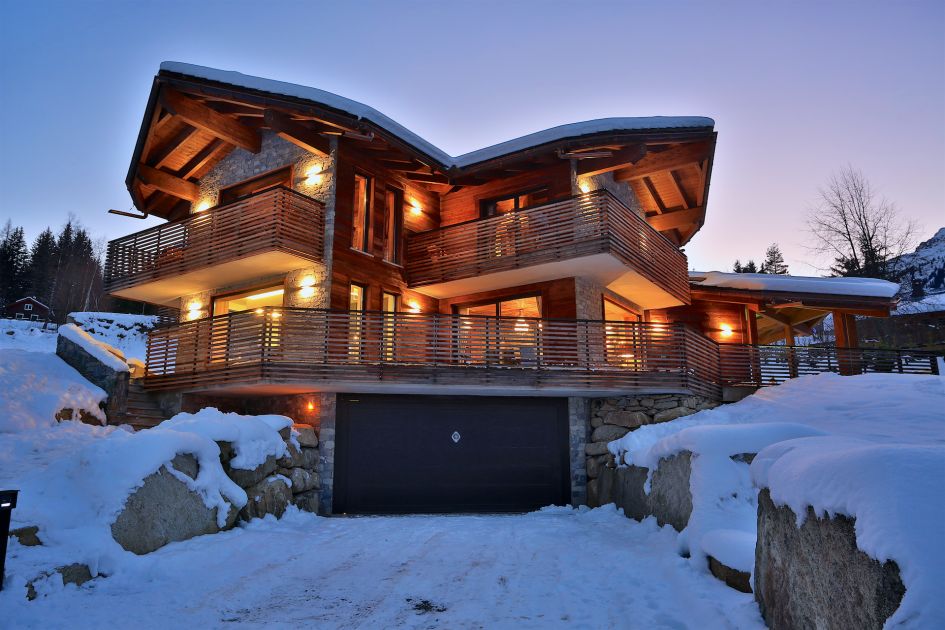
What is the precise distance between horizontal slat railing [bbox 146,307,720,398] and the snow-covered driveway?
3868 mm

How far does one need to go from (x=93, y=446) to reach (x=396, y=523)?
511 centimetres

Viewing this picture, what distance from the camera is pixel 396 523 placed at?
36.5 feet

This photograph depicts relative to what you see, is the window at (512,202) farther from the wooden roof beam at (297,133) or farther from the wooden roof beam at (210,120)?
the wooden roof beam at (210,120)

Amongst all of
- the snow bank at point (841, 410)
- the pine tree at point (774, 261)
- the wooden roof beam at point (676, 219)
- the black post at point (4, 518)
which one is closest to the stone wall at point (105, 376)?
the black post at point (4, 518)

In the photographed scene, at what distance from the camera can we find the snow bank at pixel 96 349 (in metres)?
14.2

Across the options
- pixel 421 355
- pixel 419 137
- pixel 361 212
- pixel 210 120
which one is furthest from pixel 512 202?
pixel 210 120

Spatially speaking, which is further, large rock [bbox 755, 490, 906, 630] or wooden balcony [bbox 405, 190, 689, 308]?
wooden balcony [bbox 405, 190, 689, 308]

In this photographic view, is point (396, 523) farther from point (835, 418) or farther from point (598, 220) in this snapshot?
point (835, 418)

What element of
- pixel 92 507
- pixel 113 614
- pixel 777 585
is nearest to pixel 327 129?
→ pixel 92 507

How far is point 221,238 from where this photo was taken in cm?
1524

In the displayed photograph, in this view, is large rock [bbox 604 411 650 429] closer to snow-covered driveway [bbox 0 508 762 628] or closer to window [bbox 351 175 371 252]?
snow-covered driveway [bbox 0 508 762 628]

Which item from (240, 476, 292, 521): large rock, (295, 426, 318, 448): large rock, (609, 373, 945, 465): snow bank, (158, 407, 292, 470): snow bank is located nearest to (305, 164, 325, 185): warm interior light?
(295, 426, 318, 448): large rock

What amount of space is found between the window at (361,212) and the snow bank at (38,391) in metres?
6.68

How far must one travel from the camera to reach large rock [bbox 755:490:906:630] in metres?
A: 3.05
